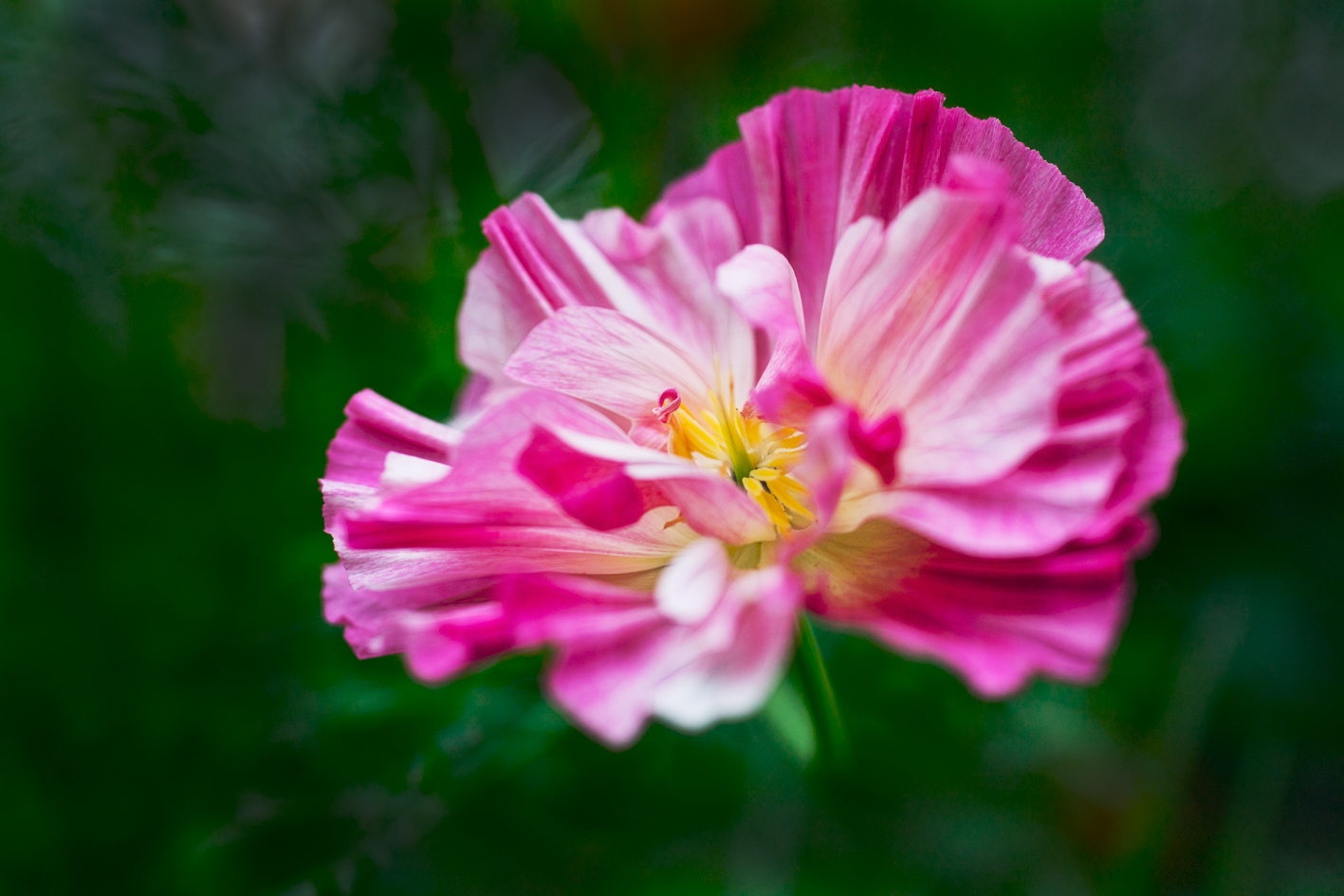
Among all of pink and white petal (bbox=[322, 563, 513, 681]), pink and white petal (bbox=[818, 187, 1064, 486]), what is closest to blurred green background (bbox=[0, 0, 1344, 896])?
pink and white petal (bbox=[322, 563, 513, 681])

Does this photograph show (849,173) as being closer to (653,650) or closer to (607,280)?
(607,280)

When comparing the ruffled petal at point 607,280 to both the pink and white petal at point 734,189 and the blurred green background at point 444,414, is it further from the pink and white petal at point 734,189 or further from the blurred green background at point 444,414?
the blurred green background at point 444,414

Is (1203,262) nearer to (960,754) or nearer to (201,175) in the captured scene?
(960,754)

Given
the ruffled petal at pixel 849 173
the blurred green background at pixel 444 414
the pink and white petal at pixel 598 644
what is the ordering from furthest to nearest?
1. the blurred green background at pixel 444 414
2. the ruffled petal at pixel 849 173
3. the pink and white petal at pixel 598 644

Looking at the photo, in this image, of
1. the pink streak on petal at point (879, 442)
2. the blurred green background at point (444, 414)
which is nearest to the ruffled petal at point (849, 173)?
the pink streak on petal at point (879, 442)

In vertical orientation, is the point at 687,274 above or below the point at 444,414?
above

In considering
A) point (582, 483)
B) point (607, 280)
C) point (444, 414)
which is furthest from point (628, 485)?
point (444, 414)

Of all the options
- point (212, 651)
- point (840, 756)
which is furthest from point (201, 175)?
point (840, 756)
